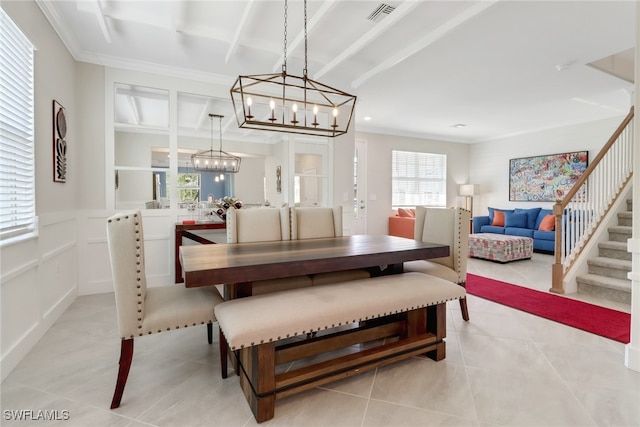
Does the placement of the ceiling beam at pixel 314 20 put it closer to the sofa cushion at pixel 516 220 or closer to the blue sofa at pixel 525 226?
the blue sofa at pixel 525 226

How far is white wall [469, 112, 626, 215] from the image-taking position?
6.10 m

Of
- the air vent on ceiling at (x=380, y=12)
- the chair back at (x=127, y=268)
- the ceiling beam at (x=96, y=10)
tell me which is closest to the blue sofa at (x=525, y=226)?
the air vent on ceiling at (x=380, y=12)

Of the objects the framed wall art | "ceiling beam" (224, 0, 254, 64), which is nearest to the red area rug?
"ceiling beam" (224, 0, 254, 64)

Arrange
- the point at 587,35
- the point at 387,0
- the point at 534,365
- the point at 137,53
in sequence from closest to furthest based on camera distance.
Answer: the point at 534,365 < the point at 387,0 < the point at 587,35 < the point at 137,53

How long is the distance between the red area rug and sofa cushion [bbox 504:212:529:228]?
3.22 metres

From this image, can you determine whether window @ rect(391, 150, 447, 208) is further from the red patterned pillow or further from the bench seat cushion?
the bench seat cushion

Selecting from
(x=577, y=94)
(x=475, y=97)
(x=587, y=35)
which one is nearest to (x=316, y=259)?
(x=587, y=35)

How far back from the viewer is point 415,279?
218 cm

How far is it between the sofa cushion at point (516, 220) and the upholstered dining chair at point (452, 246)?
15.3 ft

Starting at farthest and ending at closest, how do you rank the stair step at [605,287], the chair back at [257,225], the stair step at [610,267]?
the stair step at [610,267], the stair step at [605,287], the chair back at [257,225]

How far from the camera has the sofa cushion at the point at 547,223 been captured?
19.3ft

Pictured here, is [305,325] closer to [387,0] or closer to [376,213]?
[387,0]

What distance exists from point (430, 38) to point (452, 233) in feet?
6.15

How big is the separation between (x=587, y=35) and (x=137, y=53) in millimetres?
4655
